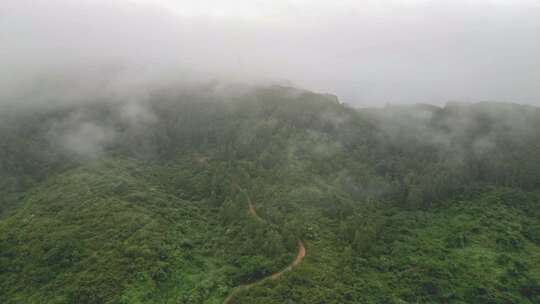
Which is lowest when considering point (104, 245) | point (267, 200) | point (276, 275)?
point (276, 275)

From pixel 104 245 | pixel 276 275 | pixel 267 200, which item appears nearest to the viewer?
pixel 104 245

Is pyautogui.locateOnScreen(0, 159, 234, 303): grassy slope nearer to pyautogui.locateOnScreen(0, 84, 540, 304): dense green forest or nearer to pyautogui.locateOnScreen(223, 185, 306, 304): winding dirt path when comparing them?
A: pyautogui.locateOnScreen(0, 84, 540, 304): dense green forest

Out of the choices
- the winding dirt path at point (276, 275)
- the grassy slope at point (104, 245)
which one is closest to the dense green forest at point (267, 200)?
the grassy slope at point (104, 245)

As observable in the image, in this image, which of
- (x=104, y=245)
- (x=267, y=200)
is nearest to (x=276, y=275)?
(x=267, y=200)

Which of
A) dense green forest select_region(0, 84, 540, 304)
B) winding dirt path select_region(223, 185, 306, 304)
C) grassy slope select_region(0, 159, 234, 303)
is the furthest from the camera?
dense green forest select_region(0, 84, 540, 304)

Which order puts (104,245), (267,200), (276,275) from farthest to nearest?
(267,200), (276,275), (104,245)

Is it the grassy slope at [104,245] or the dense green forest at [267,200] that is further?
the dense green forest at [267,200]

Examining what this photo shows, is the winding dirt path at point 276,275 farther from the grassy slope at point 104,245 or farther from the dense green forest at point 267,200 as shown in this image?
the grassy slope at point 104,245

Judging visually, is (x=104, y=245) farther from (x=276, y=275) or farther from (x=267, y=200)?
(x=267, y=200)

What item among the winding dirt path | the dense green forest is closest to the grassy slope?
the dense green forest

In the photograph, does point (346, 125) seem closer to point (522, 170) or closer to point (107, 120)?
point (522, 170)
